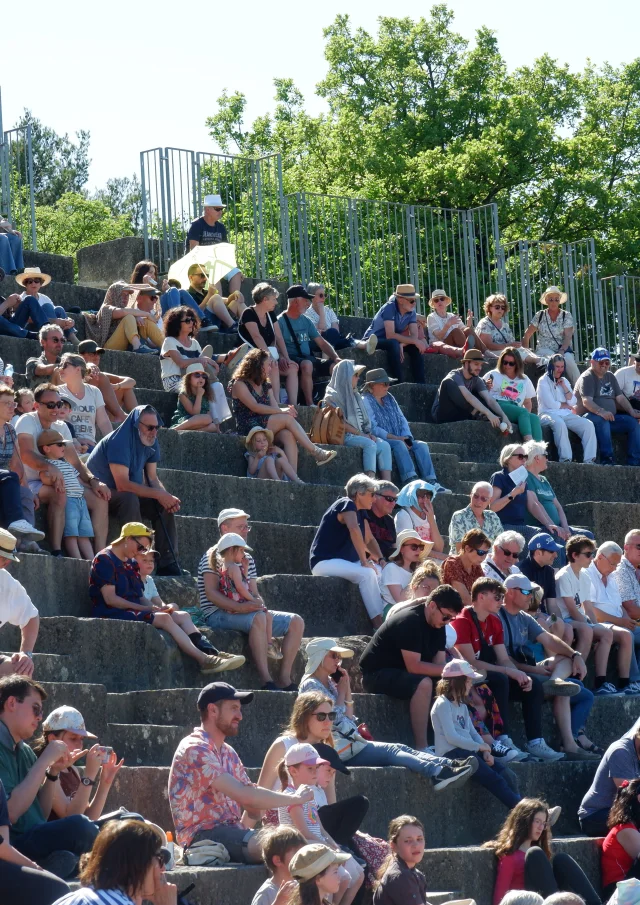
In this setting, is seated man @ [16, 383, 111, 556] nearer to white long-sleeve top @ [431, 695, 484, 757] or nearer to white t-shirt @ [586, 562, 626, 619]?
white long-sleeve top @ [431, 695, 484, 757]

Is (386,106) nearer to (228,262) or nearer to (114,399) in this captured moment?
(228,262)

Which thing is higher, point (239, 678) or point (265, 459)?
point (265, 459)

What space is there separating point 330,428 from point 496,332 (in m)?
4.60

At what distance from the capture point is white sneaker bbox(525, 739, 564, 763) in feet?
34.4

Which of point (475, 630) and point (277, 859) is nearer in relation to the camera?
point (277, 859)

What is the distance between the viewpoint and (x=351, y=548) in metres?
11.6

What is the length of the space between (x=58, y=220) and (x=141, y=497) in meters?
29.9

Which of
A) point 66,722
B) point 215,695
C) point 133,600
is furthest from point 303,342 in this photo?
point 66,722

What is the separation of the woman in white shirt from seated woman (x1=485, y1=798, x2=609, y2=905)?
7502mm

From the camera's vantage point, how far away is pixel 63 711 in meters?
7.52

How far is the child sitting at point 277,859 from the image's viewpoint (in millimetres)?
7152

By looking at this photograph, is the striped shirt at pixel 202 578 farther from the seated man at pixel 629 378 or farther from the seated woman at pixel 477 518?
the seated man at pixel 629 378

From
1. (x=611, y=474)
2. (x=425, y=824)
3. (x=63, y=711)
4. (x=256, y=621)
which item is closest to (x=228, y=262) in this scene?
(x=611, y=474)

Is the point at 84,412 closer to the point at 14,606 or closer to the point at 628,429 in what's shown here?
the point at 14,606
